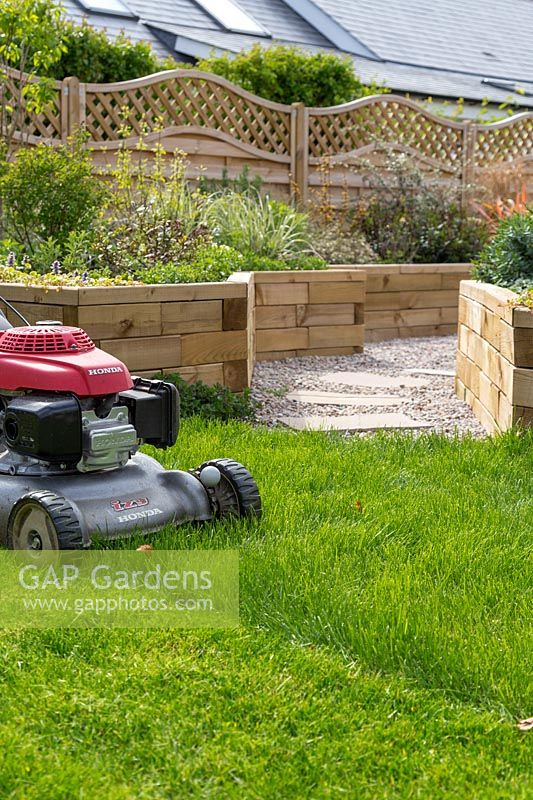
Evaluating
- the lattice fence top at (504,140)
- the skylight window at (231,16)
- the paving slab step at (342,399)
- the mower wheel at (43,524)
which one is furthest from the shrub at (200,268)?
the skylight window at (231,16)

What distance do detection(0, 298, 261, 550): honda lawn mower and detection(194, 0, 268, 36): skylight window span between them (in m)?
16.9

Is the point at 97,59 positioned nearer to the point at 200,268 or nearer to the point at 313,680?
the point at 200,268

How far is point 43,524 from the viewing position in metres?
3.10

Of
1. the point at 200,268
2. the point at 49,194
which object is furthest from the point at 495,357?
the point at 49,194

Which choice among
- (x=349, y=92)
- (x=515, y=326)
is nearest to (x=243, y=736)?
(x=515, y=326)

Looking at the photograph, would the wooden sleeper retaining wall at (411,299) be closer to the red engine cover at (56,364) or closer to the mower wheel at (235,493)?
the mower wheel at (235,493)

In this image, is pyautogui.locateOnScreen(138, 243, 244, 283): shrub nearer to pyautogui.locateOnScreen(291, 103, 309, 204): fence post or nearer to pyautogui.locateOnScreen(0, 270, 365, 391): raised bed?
pyautogui.locateOnScreen(0, 270, 365, 391): raised bed

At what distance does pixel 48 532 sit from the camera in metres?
3.07

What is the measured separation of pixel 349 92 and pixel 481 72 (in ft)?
31.6

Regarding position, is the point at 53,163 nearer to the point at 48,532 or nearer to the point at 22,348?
the point at 22,348

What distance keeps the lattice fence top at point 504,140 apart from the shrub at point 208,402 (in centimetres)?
900

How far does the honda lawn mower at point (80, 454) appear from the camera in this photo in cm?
309

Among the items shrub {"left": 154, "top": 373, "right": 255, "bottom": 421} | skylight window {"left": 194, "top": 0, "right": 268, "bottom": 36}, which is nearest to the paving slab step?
shrub {"left": 154, "top": 373, "right": 255, "bottom": 421}

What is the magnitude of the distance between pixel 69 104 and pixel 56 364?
721 cm
